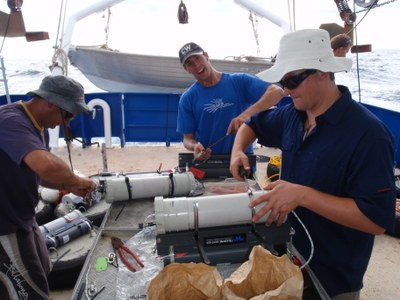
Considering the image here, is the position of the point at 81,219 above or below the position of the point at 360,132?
below

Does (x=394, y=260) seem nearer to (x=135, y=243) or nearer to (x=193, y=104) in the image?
(x=193, y=104)

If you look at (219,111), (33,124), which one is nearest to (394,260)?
(219,111)

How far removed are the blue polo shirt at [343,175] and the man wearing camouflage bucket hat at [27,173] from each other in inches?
46.8

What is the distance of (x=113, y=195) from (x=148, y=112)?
4558 mm

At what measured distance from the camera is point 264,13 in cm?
716

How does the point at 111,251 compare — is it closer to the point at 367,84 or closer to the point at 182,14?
the point at 182,14

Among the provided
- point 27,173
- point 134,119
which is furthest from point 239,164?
point 134,119

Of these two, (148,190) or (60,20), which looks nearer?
(148,190)

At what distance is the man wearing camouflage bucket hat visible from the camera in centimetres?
155

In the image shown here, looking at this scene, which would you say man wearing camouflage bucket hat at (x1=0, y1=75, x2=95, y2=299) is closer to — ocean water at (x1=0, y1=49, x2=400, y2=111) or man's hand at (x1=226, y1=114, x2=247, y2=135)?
man's hand at (x1=226, y1=114, x2=247, y2=135)

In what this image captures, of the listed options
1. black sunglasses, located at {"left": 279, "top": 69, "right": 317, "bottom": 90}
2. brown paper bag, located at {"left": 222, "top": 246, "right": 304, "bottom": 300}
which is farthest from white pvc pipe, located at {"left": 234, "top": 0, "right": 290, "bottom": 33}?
brown paper bag, located at {"left": 222, "top": 246, "right": 304, "bottom": 300}

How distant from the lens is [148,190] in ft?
6.63

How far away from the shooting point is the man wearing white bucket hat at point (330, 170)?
3.73 feet

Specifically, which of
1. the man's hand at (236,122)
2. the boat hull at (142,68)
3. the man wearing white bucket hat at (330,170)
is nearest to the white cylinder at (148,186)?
the man's hand at (236,122)
